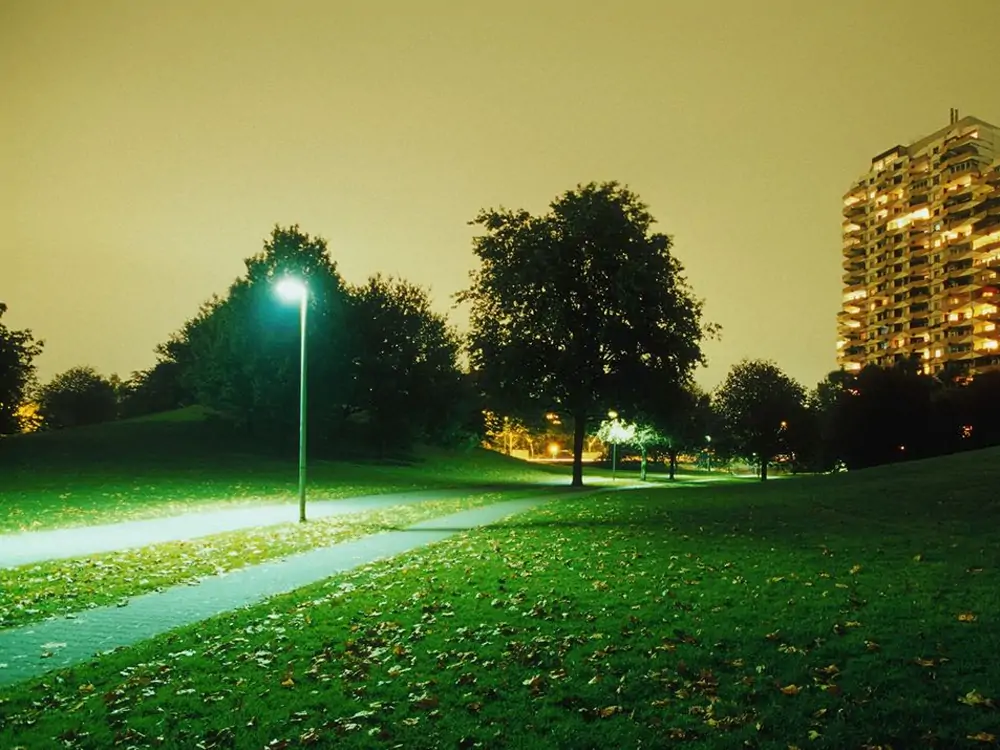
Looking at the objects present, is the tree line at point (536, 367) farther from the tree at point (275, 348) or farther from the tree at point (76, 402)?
the tree at point (76, 402)

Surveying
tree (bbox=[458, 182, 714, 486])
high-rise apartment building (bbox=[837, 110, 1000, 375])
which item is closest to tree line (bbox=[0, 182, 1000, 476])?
tree (bbox=[458, 182, 714, 486])

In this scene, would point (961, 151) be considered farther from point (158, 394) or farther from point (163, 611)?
point (163, 611)

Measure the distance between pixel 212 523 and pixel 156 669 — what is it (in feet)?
52.9

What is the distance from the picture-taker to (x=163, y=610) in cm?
1068

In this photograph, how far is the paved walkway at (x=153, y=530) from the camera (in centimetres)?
1659

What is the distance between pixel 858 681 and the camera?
21.7ft

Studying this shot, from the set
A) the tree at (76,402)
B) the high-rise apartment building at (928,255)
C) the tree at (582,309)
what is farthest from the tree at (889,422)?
the tree at (76,402)

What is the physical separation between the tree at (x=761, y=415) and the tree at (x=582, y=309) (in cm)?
3867

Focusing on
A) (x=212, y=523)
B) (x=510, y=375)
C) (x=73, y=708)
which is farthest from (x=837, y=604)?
(x=510, y=375)

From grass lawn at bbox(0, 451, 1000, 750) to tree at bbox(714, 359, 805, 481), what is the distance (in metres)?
68.1

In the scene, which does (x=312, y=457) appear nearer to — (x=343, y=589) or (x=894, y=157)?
(x=343, y=589)

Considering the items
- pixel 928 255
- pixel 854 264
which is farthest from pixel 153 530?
pixel 854 264

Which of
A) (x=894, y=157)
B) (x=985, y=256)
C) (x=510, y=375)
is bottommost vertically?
(x=510, y=375)

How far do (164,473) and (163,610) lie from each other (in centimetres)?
3523
